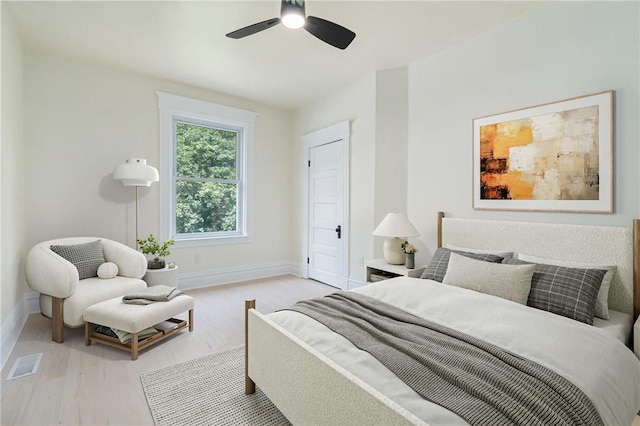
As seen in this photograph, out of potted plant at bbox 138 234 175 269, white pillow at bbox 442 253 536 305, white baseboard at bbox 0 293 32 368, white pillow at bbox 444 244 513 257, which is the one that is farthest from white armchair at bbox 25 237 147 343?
white pillow at bbox 444 244 513 257

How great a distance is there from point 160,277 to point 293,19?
2.96 m

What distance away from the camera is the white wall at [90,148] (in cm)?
338

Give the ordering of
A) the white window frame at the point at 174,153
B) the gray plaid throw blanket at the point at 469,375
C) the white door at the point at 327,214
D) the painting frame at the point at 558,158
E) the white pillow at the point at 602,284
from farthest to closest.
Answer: the white door at the point at 327,214
the white window frame at the point at 174,153
the painting frame at the point at 558,158
the white pillow at the point at 602,284
the gray plaid throw blanket at the point at 469,375

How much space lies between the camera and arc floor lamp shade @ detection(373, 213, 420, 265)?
319cm

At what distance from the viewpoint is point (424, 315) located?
75.8 inches

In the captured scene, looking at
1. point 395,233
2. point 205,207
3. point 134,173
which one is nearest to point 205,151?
point 205,207

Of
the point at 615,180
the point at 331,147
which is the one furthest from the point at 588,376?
the point at 331,147

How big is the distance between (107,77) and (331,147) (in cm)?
293

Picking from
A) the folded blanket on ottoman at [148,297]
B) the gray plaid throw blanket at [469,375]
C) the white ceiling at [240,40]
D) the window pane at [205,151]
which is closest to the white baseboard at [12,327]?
the folded blanket on ottoman at [148,297]

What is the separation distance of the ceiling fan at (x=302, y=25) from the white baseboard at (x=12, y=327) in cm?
289

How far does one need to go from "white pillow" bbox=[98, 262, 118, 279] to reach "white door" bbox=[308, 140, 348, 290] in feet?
8.70

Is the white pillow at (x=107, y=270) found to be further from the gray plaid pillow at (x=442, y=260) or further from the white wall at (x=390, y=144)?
the gray plaid pillow at (x=442, y=260)

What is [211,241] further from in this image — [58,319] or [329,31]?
[329,31]

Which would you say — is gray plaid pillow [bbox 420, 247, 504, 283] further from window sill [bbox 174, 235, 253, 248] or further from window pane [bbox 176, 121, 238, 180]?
window pane [bbox 176, 121, 238, 180]
